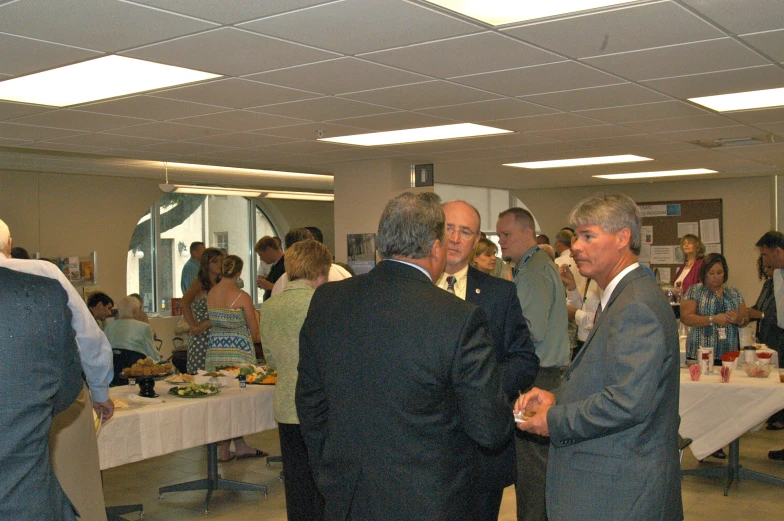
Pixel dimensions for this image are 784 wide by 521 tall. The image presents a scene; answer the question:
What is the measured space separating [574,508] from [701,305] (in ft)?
14.5

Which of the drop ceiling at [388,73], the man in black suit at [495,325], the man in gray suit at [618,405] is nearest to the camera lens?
the man in gray suit at [618,405]

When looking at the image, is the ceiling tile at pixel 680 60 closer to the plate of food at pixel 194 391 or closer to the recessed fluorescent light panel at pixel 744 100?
the recessed fluorescent light panel at pixel 744 100

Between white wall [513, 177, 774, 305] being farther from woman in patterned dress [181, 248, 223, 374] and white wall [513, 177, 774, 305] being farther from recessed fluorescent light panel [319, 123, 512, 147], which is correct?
woman in patterned dress [181, 248, 223, 374]

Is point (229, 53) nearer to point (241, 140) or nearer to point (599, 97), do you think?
point (599, 97)

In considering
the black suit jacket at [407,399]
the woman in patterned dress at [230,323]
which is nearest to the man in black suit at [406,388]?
the black suit jacket at [407,399]

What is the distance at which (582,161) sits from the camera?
963cm

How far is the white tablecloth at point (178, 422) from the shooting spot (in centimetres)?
429

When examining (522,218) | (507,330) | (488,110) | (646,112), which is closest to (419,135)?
(488,110)

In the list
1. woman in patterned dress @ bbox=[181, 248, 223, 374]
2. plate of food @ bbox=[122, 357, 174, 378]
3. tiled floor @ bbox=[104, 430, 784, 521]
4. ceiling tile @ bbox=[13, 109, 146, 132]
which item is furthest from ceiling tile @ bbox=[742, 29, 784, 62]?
woman in patterned dress @ bbox=[181, 248, 223, 374]

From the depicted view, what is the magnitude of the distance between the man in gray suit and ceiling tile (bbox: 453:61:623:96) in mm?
2297

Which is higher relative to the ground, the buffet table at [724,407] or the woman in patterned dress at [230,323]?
the woman in patterned dress at [230,323]

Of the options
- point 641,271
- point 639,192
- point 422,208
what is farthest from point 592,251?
point 639,192

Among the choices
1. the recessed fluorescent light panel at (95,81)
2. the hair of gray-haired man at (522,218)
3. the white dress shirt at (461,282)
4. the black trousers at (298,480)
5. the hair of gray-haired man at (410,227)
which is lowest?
the black trousers at (298,480)

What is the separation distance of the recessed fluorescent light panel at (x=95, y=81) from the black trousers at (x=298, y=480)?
2112 millimetres
